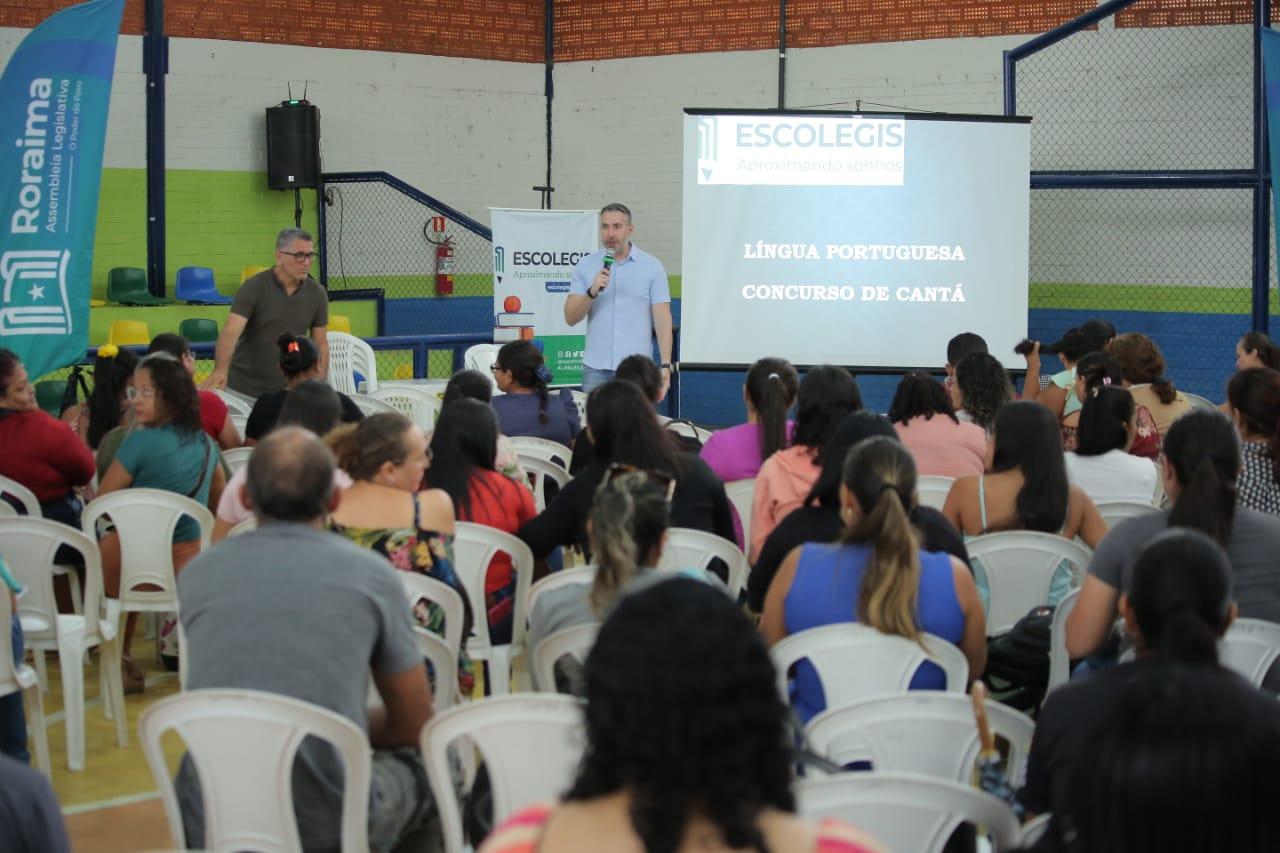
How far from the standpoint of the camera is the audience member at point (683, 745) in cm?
150

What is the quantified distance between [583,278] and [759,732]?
685 centimetres

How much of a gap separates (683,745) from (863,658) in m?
1.71

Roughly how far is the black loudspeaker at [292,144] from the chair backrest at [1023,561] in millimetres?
9810

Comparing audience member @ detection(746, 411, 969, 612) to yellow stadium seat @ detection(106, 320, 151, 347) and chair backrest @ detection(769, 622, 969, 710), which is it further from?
yellow stadium seat @ detection(106, 320, 151, 347)

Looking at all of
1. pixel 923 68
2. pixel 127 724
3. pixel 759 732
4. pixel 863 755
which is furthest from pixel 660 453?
pixel 923 68

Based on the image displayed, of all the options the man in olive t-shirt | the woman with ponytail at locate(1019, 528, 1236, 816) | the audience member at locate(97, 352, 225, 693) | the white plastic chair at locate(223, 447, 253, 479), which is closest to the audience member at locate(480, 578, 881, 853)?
the woman with ponytail at locate(1019, 528, 1236, 816)

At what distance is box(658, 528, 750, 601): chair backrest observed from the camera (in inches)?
167

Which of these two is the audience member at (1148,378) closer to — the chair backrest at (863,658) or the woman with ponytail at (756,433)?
the woman with ponytail at (756,433)

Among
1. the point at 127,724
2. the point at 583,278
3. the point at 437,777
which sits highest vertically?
the point at 583,278

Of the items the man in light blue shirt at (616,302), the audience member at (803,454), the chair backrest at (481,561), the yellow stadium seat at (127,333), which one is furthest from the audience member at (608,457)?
the yellow stadium seat at (127,333)

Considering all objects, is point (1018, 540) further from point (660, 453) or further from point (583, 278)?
point (583, 278)

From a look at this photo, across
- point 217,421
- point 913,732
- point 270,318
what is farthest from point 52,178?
point 913,732

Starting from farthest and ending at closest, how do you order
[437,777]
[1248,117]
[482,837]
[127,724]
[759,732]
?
[1248,117], [127,724], [482,837], [437,777], [759,732]

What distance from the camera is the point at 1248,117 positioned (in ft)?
33.8
